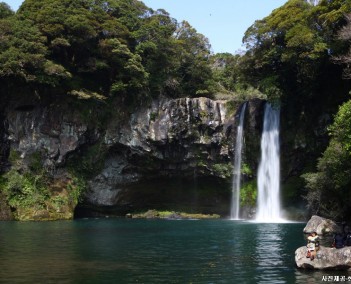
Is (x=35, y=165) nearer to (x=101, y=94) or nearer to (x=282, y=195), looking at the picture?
(x=101, y=94)

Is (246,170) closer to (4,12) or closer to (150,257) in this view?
(150,257)

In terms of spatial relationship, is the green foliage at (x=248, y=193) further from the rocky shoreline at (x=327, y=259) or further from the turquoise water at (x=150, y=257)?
the rocky shoreline at (x=327, y=259)

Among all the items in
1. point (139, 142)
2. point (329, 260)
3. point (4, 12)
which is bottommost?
point (329, 260)

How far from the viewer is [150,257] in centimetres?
1920

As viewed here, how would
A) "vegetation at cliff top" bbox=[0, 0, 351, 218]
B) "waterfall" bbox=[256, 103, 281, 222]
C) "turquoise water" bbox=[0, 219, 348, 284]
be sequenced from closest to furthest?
"turquoise water" bbox=[0, 219, 348, 284] < "vegetation at cliff top" bbox=[0, 0, 351, 218] < "waterfall" bbox=[256, 103, 281, 222]

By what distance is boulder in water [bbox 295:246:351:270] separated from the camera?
15.7m

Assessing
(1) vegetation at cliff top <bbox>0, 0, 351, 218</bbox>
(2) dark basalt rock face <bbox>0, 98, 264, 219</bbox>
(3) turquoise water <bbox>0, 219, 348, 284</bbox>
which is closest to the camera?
(3) turquoise water <bbox>0, 219, 348, 284</bbox>

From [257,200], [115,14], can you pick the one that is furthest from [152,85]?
[257,200]

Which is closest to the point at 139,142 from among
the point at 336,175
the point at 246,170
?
the point at 246,170

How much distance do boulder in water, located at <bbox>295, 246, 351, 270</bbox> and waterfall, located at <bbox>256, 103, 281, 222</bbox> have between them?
27396 mm

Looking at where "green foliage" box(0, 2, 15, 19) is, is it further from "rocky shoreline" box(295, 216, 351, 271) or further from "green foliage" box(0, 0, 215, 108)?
"rocky shoreline" box(295, 216, 351, 271)

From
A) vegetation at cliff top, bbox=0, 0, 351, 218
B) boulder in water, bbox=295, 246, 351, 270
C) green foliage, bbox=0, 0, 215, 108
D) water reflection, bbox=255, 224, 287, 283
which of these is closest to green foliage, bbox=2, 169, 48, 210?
vegetation at cliff top, bbox=0, 0, 351, 218

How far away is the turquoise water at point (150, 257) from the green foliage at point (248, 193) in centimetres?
1639

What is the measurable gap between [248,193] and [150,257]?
2799 centimetres
